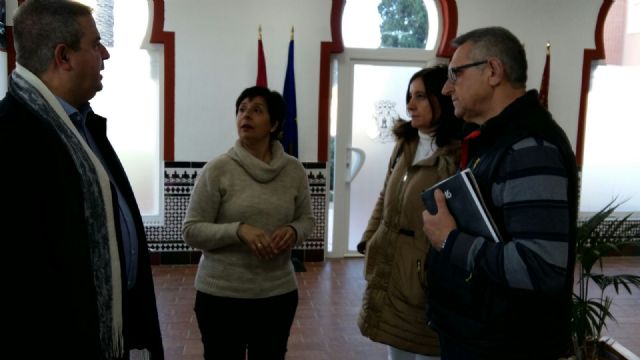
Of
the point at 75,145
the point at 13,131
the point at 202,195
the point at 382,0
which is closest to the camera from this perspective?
the point at 13,131

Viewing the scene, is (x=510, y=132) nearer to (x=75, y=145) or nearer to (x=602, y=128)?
(x=75, y=145)

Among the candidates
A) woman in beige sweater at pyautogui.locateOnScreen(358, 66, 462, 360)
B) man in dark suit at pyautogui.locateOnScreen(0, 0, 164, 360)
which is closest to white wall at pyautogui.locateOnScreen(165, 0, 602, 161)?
woman in beige sweater at pyautogui.locateOnScreen(358, 66, 462, 360)

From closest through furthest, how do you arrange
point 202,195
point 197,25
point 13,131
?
point 13,131 < point 202,195 < point 197,25

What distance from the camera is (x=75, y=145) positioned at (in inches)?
55.1

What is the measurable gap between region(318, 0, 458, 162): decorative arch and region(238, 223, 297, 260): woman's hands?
3402 millimetres

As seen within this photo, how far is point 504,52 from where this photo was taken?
4.79ft

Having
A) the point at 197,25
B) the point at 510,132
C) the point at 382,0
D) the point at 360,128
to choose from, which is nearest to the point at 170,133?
the point at 197,25

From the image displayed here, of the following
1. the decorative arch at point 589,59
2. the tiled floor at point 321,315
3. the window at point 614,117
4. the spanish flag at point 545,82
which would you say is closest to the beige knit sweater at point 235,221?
the tiled floor at point 321,315

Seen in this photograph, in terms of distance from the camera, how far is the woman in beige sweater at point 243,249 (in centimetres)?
206

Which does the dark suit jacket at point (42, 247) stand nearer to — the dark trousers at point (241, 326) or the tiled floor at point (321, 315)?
the dark trousers at point (241, 326)

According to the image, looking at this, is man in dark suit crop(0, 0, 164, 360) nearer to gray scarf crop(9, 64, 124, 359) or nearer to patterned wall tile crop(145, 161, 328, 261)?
gray scarf crop(9, 64, 124, 359)

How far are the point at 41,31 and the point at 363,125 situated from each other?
4396 mm

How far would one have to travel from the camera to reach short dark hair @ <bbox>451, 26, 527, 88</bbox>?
4.80 feet

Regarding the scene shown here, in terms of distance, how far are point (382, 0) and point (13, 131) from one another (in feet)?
15.9
